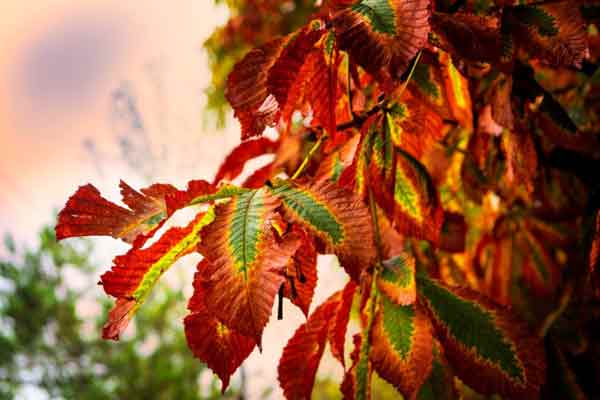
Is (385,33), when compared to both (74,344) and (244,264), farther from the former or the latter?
(74,344)

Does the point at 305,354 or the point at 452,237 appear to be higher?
the point at 305,354

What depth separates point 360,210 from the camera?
437mm

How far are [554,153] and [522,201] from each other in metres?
0.46

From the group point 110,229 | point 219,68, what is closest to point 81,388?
point 219,68

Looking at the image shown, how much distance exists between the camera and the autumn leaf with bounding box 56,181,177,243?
45 centimetres

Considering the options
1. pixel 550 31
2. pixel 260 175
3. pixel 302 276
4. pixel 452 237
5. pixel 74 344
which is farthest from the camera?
pixel 74 344

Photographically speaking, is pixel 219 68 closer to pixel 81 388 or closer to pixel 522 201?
pixel 522 201

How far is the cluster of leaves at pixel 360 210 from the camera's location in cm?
42

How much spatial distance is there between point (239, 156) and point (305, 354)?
299 millimetres

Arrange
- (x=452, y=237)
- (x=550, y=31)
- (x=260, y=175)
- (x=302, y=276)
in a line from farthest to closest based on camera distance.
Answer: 1. (x=452, y=237)
2. (x=260, y=175)
3. (x=550, y=31)
4. (x=302, y=276)

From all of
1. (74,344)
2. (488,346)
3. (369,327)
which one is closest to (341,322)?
(369,327)

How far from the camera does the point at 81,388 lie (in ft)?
19.9

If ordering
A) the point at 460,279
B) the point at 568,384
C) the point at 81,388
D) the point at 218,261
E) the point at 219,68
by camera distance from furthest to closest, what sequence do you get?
the point at 81,388 < the point at 219,68 < the point at 460,279 < the point at 568,384 < the point at 218,261

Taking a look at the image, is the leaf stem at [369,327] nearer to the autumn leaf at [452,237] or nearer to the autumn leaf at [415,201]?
the autumn leaf at [415,201]
